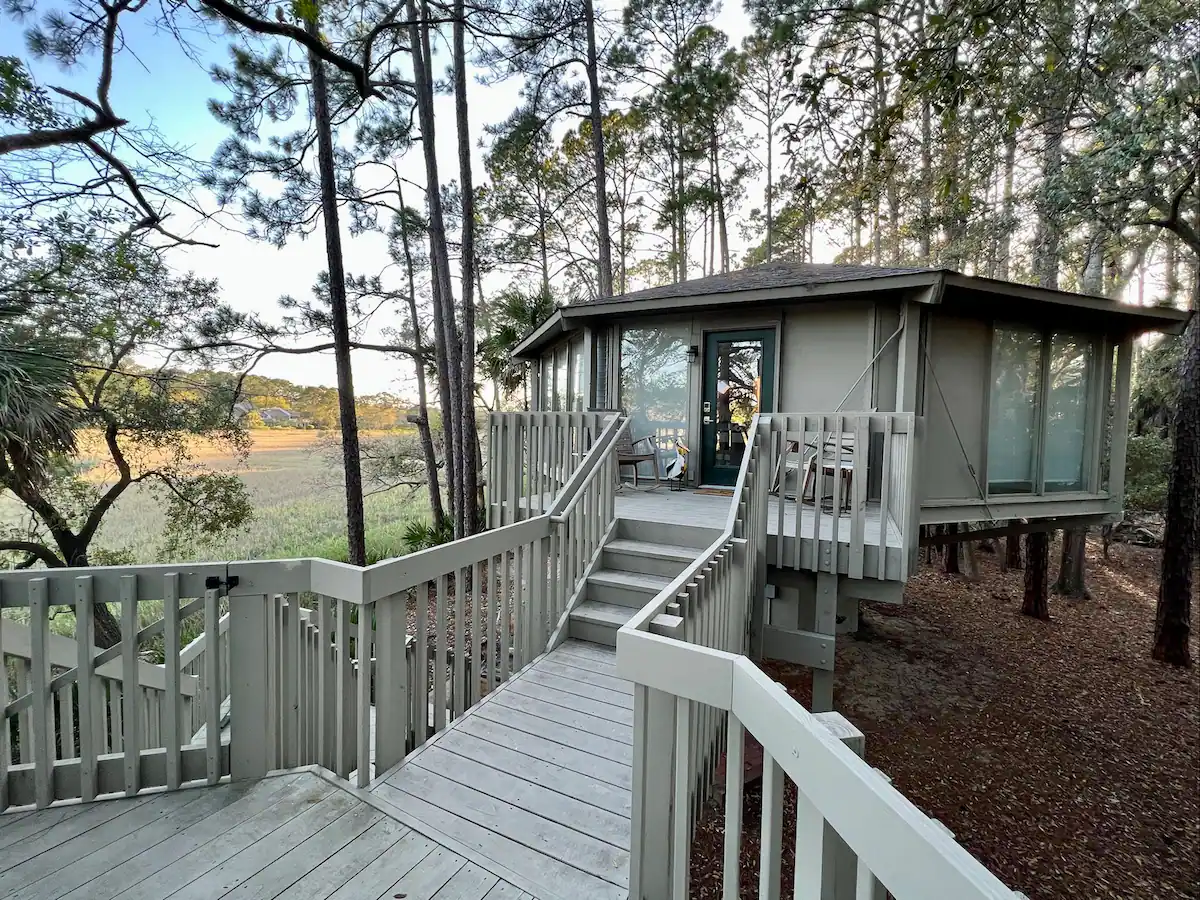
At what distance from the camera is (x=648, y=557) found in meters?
4.27

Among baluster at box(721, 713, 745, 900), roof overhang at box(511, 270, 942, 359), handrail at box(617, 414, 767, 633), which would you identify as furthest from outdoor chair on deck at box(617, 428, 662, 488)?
baluster at box(721, 713, 745, 900)

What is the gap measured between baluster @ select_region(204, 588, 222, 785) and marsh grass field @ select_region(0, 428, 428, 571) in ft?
26.5

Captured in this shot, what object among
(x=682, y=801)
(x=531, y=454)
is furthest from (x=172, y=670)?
(x=531, y=454)

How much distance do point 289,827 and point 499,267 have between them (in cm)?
1592

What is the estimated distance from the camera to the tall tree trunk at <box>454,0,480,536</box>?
30.0 feet

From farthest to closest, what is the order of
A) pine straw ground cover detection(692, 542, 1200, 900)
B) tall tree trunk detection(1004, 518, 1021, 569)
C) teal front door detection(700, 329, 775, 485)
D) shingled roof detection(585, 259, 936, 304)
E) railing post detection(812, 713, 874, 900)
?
1. tall tree trunk detection(1004, 518, 1021, 569)
2. teal front door detection(700, 329, 775, 485)
3. shingled roof detection(585, 259, 936, 304)
4. pine straw ground cover detection(692, 542, 1200, 900)
5. railing post detection(812, 713, 874, 900)

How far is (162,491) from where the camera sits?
8.79 m

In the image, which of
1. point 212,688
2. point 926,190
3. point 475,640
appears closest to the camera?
point 212,688

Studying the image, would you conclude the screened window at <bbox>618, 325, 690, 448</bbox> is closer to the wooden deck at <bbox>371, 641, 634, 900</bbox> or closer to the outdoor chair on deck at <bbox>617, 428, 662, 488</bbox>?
the outdoor chair on deck at <bbox>617, 428, 662, 488</bbox>

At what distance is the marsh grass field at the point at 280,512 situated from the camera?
869cm

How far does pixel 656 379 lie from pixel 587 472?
3.38 m

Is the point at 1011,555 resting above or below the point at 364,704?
below

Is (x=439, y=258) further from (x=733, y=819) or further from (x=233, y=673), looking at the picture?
(x=733, y=819)

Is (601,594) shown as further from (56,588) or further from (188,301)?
(188,301)
